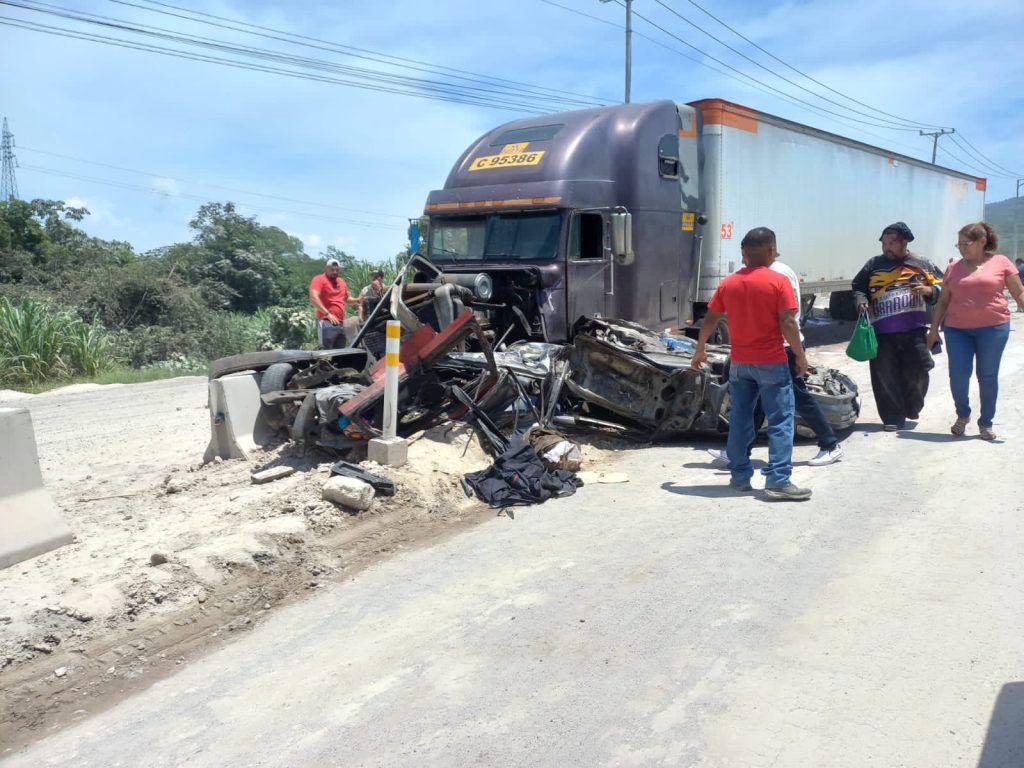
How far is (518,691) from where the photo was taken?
3.22 m

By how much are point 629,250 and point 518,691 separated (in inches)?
262

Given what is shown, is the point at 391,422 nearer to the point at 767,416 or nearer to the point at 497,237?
the point at 767,416

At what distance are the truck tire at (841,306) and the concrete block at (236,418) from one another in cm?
1461

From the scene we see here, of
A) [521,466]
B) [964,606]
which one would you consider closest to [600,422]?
[521,466]

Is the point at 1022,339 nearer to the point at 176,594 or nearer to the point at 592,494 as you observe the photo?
the point at 592,494

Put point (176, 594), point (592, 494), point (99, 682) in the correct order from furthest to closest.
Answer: point (592, 494) → point (176, 594) → point (99, 682)

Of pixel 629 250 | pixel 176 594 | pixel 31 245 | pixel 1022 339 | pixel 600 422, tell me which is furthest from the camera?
pixel 31 245

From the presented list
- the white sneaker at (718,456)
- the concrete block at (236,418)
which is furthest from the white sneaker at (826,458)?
the concrete block at (236,418)

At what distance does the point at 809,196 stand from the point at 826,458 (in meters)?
8.25

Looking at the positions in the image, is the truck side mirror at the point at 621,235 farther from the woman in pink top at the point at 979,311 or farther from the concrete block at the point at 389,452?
the concrete block at the point at 389,452

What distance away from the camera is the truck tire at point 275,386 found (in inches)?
268

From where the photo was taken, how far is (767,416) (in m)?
5.59

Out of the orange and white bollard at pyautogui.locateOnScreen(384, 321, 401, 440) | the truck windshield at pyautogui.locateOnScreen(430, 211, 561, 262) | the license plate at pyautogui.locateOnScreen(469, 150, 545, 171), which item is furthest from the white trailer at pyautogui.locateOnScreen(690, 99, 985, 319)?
the orange and white bollard at pyautogui.locateOnScreen(384, 321, 401, 440)

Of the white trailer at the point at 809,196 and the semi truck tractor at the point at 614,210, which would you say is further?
the white trailer at the point at 809,196
